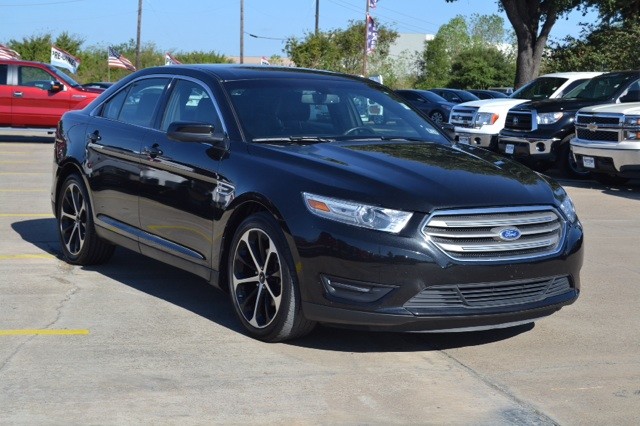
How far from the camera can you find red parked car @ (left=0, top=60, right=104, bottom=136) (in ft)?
78.8

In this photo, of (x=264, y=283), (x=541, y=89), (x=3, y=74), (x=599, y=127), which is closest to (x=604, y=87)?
(x=541, y=89)

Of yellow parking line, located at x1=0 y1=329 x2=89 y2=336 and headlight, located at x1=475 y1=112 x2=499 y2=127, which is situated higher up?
headlight, located at x1=475 y1=112 x2=499 y2=127

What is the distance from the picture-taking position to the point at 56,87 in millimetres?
23984

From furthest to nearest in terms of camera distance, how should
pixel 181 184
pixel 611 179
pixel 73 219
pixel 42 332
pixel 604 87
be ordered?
1. pixel 604 87
2. pixel 611 179
3. pixel 73 219
4. pixel 181 184
5. pixel 42 332

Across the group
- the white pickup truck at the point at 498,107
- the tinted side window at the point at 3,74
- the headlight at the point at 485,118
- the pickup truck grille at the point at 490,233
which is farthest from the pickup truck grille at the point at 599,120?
the tinted side window at the point at 3,74

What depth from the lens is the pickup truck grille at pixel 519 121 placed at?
17766 mm

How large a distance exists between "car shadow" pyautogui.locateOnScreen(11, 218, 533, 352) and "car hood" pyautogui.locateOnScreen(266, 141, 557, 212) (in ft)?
3.05

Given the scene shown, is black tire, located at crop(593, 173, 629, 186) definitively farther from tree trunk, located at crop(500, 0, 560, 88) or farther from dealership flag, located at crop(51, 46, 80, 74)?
dealership flag, located at crop(51, 46, 80, 74)

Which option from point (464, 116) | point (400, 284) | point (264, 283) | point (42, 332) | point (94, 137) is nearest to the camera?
point (400, 284)

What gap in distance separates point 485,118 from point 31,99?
10590 mm

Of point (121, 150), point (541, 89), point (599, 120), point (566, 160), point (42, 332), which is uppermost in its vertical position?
point (541, 89)

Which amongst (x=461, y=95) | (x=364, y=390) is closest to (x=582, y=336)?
(x=364, y=390)

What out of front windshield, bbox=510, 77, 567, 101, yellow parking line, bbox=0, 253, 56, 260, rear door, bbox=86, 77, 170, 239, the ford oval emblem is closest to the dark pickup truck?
front windshield, bbox=510, 77, 567, 101

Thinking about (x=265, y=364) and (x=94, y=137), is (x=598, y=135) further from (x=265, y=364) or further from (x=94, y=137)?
(x=265, y=364)
